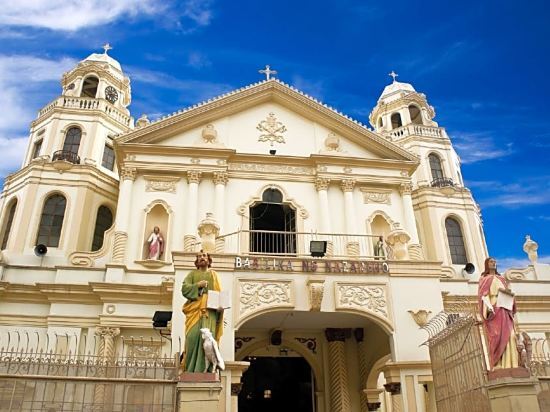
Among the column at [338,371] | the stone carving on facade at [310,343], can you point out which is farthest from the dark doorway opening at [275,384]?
the column at [338,371]

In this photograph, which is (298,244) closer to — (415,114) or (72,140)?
→ (72,140)

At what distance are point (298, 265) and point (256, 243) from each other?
19.6 feet

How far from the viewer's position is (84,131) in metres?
23.7

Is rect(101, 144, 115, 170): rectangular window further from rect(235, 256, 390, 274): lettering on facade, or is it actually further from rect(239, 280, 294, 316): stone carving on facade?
rect(239, 280, 294, 316): stone carving on facade

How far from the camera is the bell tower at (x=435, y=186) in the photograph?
933 inches

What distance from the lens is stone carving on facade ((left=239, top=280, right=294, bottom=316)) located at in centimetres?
1289

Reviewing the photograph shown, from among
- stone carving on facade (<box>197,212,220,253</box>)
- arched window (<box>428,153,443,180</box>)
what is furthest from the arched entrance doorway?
arched window (<box>428,153,443,180</box>)

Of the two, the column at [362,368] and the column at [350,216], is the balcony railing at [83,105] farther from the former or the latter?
the column at [362,368]

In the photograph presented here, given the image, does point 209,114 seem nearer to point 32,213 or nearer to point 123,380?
point 32,213

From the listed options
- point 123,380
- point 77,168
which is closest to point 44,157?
point 77,168

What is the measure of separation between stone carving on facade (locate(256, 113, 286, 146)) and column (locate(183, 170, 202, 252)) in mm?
3290

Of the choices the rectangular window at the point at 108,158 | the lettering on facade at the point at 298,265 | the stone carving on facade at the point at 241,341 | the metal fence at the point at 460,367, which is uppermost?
the rectangular window at the point at 108,158

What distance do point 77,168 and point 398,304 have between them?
1539 cm

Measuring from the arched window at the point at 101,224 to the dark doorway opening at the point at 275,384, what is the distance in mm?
8665
